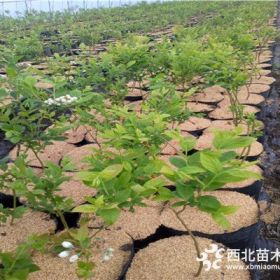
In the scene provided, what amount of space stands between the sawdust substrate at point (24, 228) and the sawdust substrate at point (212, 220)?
0.74m

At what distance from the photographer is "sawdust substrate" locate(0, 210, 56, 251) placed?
2.23m

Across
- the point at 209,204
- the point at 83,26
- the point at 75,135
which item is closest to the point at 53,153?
the point at 75,135

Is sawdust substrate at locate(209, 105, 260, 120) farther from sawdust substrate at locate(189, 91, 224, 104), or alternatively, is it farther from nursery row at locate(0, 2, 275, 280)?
nursery row at locate(0, 2, 275, 280)

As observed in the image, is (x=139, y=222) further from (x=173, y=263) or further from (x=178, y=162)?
(x=178, y=162)

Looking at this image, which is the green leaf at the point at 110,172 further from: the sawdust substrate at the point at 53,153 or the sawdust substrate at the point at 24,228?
the sawdust substrate at the point at 53,153

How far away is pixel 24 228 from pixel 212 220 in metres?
1.19

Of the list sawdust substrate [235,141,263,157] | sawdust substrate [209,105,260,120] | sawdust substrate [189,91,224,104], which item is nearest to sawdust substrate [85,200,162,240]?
sawdust substrate [235,141,263,157]

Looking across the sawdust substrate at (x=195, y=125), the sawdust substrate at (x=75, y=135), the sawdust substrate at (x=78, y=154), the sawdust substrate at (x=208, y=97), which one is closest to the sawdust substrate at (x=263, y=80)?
the sawdust substrate at (x=208, y=97)

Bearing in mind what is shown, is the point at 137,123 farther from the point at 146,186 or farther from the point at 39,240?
the point at 39,240

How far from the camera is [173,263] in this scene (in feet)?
6.65

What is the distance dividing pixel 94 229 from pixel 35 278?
478mm

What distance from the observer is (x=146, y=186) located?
123 centimetres

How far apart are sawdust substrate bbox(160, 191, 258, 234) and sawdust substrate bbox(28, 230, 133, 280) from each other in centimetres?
33

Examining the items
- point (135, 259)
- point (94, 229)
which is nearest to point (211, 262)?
point (135, 259)
